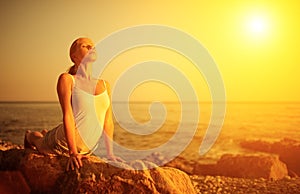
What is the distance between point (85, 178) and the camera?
1866 millimetres

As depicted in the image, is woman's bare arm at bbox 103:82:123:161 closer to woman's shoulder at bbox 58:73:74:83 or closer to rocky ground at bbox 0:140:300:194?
Result: woman's shoulder at bbox 58:73:74:83

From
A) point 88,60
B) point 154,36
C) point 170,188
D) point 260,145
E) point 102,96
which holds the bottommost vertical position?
point 260,145

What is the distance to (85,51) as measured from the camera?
76.4 inches

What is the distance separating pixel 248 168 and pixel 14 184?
12.0ft

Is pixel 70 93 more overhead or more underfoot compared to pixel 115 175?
more overhead

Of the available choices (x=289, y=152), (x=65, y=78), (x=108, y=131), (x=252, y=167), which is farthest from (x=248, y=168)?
(x=65, y=78)

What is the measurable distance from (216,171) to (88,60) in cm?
393

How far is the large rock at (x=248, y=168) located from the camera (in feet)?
15.4

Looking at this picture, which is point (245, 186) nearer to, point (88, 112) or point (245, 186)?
point (245, 186)

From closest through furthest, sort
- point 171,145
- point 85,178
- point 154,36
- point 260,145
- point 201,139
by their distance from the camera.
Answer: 1. point 85,178
2. point 154,36
3. point 260,145
4. point 171,145
5. point 201,139

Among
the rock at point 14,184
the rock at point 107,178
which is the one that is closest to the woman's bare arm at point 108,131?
the rock at point 107,178

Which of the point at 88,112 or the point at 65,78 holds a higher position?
the point at 65,78

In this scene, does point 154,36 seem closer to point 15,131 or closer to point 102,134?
point 102,134

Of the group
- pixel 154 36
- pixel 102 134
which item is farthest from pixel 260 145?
pixel 102 134
